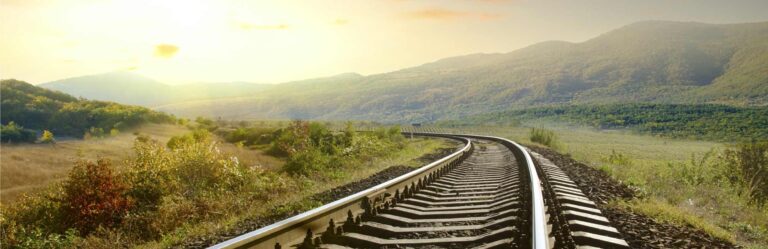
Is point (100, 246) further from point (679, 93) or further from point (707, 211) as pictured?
point (679, 93)

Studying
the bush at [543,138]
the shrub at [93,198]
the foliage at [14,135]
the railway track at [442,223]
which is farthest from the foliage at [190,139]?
the bush at [543,138]

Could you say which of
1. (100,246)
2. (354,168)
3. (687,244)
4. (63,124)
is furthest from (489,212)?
(63,124)

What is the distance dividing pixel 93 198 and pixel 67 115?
4391 centimetres

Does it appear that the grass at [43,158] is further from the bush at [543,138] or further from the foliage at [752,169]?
the bush at [543,138]

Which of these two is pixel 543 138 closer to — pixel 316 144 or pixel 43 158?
pixel 316 144

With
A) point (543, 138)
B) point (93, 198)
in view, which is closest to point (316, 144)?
point (93, 198)

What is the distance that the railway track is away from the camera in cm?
475

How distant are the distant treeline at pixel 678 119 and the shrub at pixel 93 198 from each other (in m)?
66.6

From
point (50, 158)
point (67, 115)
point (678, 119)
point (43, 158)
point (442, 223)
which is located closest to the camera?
point (442, 223)

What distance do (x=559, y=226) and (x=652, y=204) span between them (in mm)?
3865

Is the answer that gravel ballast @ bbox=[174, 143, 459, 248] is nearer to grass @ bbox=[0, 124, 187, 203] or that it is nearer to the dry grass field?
the dry grass field

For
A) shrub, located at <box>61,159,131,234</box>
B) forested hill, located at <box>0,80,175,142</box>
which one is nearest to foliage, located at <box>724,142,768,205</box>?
shrub, located at <box>61,159,131,234</box>

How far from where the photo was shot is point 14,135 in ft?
115

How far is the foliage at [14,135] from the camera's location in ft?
113
